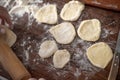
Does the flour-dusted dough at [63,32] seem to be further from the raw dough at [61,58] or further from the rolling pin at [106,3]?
the rolling pin at [106,3]

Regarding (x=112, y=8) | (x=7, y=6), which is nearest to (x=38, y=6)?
(x=7, y=6)

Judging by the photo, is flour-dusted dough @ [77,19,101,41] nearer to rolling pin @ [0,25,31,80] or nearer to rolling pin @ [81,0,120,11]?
rolling pin @ [81,0,120,11]

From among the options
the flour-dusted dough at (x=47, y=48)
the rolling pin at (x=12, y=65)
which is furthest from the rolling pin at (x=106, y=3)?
the rolling pin at (x=12, y=65)

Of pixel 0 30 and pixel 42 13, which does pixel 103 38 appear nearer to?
pixel 42 13

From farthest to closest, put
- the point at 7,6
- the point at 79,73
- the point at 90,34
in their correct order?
1. the point at 7,6
2. the point at 90,34
3. the point at 79,73

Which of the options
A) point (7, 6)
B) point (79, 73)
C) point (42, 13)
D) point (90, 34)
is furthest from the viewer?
point (7, 6)
